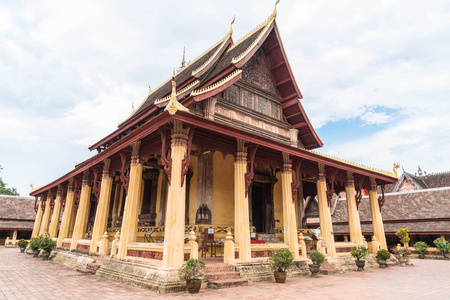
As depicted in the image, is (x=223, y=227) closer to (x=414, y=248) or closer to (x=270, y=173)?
(x=270, y=173)

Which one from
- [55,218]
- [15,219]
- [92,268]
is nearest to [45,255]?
[55,218]

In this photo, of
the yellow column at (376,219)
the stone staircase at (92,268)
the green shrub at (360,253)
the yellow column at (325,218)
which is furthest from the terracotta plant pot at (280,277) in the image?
the yellow column at (376,219)

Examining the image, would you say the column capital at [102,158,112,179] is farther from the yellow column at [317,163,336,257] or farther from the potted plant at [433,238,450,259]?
the potted plant at [433,238,450,259]

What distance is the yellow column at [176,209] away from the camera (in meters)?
7.03

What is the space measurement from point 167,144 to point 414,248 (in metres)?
18.8

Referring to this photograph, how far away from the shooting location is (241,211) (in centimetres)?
895

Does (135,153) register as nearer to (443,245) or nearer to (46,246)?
(46,246)

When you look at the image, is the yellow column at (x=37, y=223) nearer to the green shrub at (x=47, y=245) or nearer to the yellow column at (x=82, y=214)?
the green shrub at (x=47, y=245)

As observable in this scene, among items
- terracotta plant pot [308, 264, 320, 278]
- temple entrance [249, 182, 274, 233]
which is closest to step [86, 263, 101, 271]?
temple entrance [249, 182, 274, 233]

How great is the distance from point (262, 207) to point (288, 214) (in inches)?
149

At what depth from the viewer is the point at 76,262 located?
37.7 ft

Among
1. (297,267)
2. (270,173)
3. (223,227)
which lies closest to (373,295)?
(297,267)

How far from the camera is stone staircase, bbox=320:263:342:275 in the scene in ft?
33.0

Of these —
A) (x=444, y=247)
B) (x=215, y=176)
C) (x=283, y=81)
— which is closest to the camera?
(x=215, y=176)
